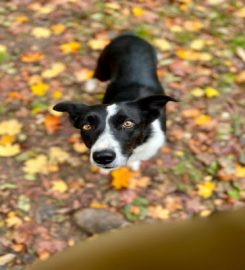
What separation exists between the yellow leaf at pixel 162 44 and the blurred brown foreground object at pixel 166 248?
2522 mm

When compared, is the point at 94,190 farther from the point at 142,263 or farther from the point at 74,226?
the point at 142,263

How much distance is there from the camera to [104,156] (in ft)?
12.4

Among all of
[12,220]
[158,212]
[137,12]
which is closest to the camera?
[12,220]

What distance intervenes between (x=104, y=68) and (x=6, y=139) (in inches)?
55.5

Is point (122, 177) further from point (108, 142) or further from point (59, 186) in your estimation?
point (108, 142)

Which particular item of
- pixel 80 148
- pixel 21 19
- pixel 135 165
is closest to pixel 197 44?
pixel 135 165

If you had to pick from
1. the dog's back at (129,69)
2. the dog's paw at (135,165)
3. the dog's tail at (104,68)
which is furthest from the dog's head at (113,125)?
the dog's tail at (104,68)

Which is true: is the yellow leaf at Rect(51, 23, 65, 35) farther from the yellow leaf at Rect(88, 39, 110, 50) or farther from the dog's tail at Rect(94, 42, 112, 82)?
the dog's tail at Rect(94, 42, 112, 82)

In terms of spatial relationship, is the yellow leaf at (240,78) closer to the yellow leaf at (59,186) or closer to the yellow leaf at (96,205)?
the yellow leaf at (96,205)

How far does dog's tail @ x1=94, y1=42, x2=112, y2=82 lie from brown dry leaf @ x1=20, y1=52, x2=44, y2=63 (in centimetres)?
94

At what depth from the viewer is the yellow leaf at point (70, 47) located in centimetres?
625

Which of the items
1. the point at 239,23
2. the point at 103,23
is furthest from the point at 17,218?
the point at 239,23

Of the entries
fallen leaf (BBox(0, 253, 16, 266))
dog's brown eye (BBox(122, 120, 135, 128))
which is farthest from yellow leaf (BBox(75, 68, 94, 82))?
fallen leaf (BBox(0, 253, 16, 266))

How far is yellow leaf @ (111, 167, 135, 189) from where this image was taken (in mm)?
4980
